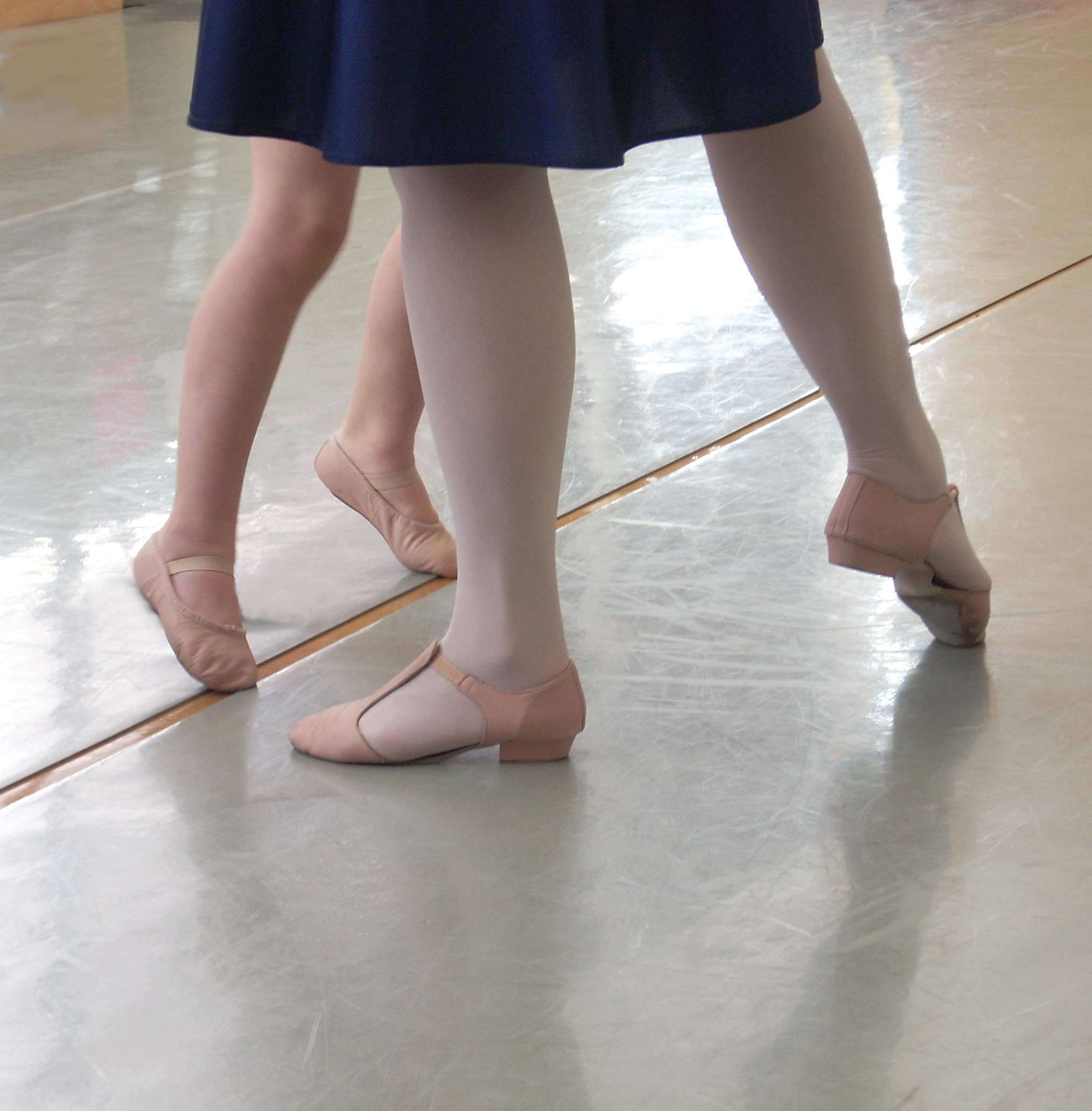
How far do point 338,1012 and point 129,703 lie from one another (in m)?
0.40

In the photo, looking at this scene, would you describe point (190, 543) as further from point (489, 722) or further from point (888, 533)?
point (888, 533)

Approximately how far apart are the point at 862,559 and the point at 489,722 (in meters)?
A: 0.30

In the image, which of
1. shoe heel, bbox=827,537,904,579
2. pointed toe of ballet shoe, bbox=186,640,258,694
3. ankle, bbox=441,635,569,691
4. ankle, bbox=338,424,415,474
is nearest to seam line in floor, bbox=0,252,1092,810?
pointed toe of ballet shoe, bbox=186,640,258,694

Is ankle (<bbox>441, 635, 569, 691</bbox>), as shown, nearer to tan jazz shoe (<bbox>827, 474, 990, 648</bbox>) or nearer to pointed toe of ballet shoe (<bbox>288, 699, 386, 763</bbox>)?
pointed toe of ballet shoe (<bbox>288, 699, 386, 763</bbox>)

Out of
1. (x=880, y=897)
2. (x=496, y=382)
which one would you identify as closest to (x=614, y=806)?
(x=880, y=897)

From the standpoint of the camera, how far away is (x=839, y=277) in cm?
96

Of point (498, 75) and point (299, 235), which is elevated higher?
point (498, 75)

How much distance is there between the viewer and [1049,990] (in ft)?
2.41

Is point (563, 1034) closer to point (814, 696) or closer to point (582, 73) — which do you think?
point (814, 696)

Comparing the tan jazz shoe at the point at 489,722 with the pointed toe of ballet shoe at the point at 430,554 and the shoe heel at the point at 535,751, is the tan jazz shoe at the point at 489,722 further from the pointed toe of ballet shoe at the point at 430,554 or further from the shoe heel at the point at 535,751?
the pointed toe of ballet shoe at the point at 430,554

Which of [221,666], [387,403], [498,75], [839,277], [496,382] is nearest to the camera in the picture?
[498,75]

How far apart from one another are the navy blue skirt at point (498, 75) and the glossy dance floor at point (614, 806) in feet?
1.38

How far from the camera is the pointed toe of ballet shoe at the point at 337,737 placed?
0.96 metres

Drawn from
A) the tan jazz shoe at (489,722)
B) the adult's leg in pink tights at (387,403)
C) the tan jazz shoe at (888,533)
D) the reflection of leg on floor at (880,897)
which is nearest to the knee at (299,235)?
the adult's leg in pink tights at (387,403)
